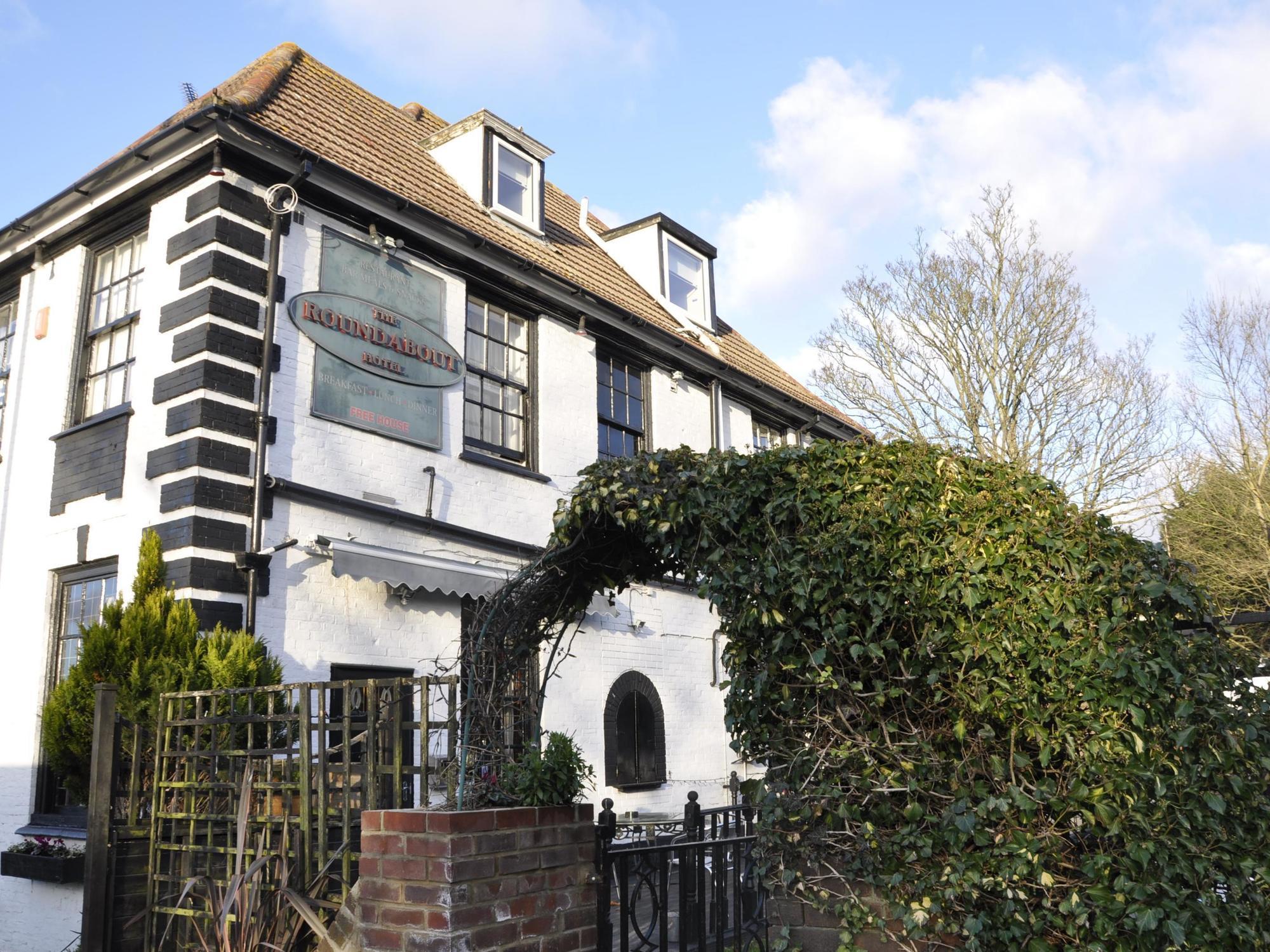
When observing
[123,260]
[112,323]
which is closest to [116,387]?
[112,323]

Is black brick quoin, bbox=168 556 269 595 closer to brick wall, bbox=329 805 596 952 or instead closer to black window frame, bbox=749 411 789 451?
brick wall, bbox=329 805 596 952

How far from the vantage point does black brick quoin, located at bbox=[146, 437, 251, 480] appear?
8812mm

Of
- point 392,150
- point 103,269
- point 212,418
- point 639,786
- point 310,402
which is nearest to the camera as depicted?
point 212,418

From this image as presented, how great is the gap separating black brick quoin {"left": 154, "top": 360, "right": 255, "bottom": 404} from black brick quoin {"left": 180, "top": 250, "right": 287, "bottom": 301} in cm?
81

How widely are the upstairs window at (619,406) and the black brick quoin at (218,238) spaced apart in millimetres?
4950

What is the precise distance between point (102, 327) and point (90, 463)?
4.91ft

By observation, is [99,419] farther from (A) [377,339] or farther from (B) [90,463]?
(A) [377,339]

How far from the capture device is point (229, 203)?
31.2ft

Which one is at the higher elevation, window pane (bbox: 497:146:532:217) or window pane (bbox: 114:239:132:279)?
window pane (bbox: 497:146:532:217)

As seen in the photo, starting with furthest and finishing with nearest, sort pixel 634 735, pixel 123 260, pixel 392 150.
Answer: pixel 634 735 → pixel 392 150 → pixel 123 260

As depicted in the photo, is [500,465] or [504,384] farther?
[504,384]

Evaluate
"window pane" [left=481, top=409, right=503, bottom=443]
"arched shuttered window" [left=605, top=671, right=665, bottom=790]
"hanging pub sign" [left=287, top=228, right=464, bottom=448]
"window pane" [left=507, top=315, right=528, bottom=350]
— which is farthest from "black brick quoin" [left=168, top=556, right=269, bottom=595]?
"arched shuttered window" [left=605, top=671, right=665, bottom=790]

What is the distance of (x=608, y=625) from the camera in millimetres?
13023

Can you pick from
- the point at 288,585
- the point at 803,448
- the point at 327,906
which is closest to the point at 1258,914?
the point at 803,448
